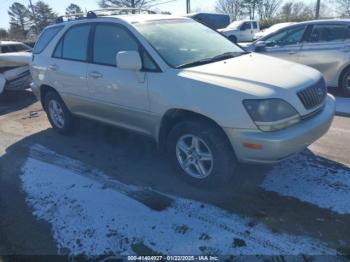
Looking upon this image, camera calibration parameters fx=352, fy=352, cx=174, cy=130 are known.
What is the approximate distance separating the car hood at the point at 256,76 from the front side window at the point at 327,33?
12.3ft

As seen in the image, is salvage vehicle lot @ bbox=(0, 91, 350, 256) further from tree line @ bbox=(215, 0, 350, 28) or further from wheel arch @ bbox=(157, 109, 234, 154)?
tree line @ bbox=(215, 0, 350, 28)

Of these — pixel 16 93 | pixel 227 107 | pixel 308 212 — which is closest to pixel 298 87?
pixel 227 107

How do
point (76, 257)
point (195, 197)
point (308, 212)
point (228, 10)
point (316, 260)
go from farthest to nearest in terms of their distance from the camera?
point (228, 10)
point (195, 197)
point (308, 212)
point (76, 257)
point (316, 260)

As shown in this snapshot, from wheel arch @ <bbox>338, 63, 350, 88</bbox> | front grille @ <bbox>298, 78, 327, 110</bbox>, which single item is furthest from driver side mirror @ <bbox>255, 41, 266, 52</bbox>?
front grille @ <bbox>298, 78, 327, 110</bbox>

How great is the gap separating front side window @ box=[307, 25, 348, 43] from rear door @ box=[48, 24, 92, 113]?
4.87 metres

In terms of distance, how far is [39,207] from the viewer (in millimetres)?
3611

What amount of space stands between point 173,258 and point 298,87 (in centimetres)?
192

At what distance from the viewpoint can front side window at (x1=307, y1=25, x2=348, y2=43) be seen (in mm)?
7004

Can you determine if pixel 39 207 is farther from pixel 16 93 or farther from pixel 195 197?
pixel 16 93

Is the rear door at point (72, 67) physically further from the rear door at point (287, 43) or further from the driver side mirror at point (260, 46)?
the rear door at point (287, 43)

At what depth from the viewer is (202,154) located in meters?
3.60

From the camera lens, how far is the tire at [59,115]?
18.1 ft

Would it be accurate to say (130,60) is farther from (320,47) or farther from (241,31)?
(241,31)

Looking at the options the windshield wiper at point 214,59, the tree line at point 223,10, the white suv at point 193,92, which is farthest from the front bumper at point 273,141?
the tree line at point 223,10
